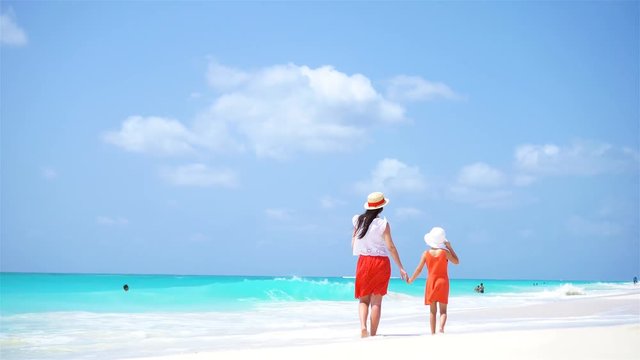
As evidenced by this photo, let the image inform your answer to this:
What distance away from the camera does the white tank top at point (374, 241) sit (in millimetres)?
7082

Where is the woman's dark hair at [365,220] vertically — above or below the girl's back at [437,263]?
above

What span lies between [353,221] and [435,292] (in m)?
1.36

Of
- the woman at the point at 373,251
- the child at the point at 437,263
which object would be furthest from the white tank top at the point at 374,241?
the child at the point at 437,263

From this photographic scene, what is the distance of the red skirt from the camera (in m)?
7.14

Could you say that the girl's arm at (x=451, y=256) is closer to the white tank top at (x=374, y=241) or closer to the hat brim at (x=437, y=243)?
the hat brim at (x=437, y=243)

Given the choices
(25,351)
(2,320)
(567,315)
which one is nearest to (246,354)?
(25,351)

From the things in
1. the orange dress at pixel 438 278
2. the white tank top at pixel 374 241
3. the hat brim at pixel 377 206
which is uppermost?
the hat brim at pixel 377 206

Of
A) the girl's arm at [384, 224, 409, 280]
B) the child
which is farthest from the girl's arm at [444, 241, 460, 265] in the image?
the girl's arm at [384, 224, 409, 280]

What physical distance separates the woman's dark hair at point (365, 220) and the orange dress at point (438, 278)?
1.10m

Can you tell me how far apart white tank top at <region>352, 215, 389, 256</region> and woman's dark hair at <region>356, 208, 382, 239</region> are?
0.13ft

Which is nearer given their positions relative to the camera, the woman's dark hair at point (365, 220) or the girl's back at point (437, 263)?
the woman's dark hair at point (365, 220)

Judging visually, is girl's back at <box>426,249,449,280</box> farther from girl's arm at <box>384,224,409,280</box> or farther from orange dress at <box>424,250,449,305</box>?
girl's arm at <box>384,224,409,280</box>

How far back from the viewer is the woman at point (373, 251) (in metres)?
7.09

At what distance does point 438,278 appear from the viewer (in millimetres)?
7754
